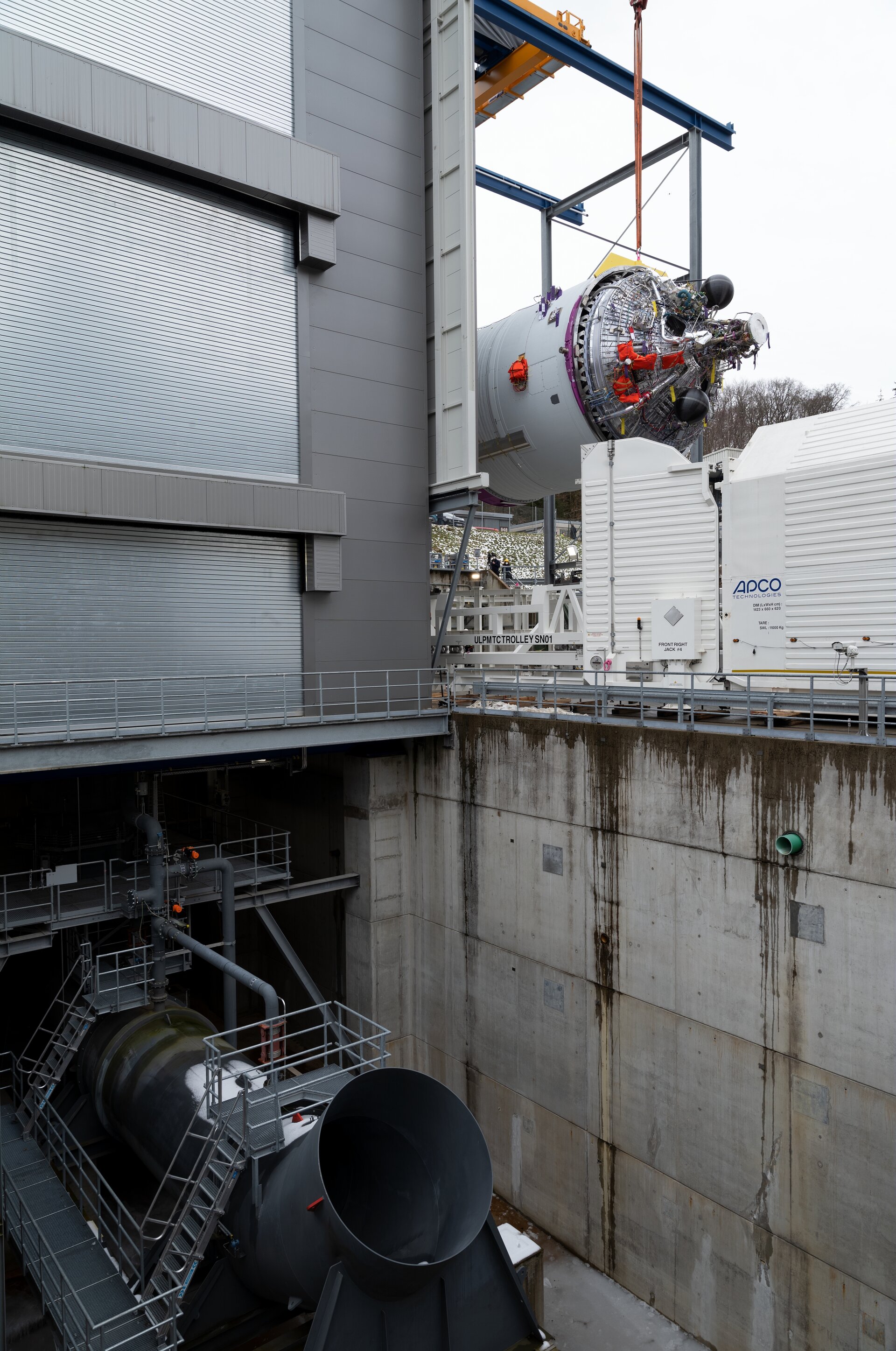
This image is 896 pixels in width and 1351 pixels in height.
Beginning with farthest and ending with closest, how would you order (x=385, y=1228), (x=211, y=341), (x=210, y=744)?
(x=211, y=341) < (x=210, y=744) < (x=385, y=1228)

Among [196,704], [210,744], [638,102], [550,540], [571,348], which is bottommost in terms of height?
[210,744]

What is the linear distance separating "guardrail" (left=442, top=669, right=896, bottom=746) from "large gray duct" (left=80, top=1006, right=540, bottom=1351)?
6.12 metres

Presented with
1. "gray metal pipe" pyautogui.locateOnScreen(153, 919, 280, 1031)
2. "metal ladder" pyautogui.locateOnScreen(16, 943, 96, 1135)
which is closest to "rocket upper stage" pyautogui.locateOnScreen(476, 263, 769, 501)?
"gray metal pipe" pyautogui.locateOnScreen(153, 919, 280, 1031)

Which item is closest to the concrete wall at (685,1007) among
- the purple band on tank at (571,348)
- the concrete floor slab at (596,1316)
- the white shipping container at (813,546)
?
the concrete floor slab at (596,1316)

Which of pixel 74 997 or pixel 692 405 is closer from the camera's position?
pixel 74 997

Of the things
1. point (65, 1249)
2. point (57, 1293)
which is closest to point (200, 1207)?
point (57, 1293)

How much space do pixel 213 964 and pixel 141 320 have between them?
1077cm

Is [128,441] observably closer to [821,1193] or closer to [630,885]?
[630,885]

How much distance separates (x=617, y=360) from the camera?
17.1 meters

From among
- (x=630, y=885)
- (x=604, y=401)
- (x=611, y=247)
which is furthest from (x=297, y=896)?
(x=611, y=247)

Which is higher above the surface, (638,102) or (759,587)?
(638,102)

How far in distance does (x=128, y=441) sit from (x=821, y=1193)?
14778 mm

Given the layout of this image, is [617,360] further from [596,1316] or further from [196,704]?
[596,1316]

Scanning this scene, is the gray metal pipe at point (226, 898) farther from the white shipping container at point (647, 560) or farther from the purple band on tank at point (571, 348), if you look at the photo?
the purple band on tank at point (571, 348)
